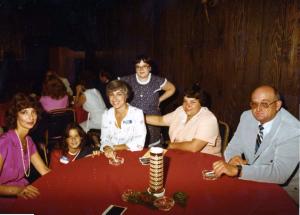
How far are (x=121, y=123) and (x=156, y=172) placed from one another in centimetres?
141

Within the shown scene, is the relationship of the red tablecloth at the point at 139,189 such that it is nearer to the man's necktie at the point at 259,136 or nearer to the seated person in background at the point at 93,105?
the man's necktie at the point at 259,136

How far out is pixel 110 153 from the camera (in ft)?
8.38

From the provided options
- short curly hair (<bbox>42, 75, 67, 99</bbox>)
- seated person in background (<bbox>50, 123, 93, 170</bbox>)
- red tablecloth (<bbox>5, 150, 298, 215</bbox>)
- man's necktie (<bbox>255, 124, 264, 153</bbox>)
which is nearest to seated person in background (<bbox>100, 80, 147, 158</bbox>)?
seated person in background (<bbox>50, 123, 93, 170</bbox>)

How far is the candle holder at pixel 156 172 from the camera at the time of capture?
1896mm

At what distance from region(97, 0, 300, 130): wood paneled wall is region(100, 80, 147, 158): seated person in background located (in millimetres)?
1372

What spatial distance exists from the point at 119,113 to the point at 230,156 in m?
1.24

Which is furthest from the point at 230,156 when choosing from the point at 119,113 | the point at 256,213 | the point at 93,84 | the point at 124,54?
the point at 124,54

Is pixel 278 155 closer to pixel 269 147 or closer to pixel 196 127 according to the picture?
pixel 269 147

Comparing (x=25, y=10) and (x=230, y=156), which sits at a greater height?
(x=25, y=10)

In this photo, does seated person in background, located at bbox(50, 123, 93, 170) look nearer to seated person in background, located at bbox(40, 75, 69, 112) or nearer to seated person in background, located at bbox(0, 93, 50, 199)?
seated person in background, located at bbox(0, 93, 50, 199)

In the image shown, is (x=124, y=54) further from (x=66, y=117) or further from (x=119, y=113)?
(x=119, y=113)

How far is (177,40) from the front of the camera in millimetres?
4895

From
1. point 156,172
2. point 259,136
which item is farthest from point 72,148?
point 259,136

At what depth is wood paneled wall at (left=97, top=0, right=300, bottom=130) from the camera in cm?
321
